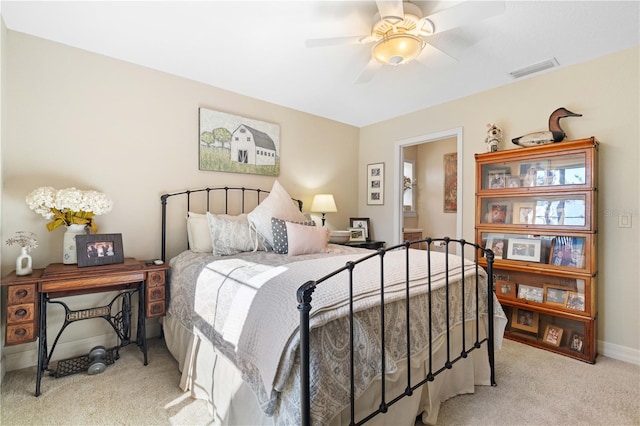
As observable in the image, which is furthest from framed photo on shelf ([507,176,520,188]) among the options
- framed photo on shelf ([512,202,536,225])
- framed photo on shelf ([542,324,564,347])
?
framed photo on shelf ([542,324,564,347])

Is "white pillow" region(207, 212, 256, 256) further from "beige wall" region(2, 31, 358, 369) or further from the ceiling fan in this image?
the ceiling fan

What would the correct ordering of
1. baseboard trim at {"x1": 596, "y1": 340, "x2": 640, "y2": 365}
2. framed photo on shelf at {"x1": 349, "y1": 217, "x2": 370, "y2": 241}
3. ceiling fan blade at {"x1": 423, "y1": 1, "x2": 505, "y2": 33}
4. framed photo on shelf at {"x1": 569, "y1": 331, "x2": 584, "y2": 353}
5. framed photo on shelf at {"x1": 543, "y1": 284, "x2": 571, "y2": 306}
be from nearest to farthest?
ceiling fan blade at {"x1": 423, "y1": 1, "x2": 505, "y2": 33} → baseboard trim at {"x1": 596, "y1": 340, "x2": 640, "y2": 365} → framed photo on shelf at {"x1": 569, "y1": 331, "x2": 584, "y2": 353} → framed photo on shelf at {"x1": 543, "y1": 284, "x2": 571, "y2": 306} → framed photo on shelf at {"x1": 349, "y1": 217, "x2": 370, "y2": 241}

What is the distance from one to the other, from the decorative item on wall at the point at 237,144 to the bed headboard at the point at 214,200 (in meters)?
0.22

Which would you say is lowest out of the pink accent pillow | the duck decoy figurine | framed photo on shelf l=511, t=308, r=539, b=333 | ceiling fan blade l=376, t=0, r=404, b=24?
framed photo on shelf l=511, t=308, r=539, b=333

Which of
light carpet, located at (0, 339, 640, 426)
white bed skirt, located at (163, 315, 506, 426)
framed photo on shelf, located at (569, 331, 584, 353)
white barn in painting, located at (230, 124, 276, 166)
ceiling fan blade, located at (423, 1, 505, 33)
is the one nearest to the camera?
white bed skirt, located at (163, 315, 506, 426)

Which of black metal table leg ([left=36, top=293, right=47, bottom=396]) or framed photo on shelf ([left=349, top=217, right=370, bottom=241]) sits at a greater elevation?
framed photo on shelf ([left=349, top=217, right=370, bottom=241])

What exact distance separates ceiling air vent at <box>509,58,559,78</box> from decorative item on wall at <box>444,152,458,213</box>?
2401 mm

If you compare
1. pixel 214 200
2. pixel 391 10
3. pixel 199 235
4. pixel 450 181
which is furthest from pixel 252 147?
pixel 450 181

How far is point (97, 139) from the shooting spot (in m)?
2.56

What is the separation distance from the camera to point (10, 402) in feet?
6.06

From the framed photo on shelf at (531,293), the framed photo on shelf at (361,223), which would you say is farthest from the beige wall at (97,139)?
the framed photo on shelf at (531,293)

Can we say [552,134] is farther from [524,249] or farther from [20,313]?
[20,313]

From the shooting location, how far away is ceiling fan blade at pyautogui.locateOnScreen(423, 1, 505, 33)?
1.61 m

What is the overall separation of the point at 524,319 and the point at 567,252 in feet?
2.44
